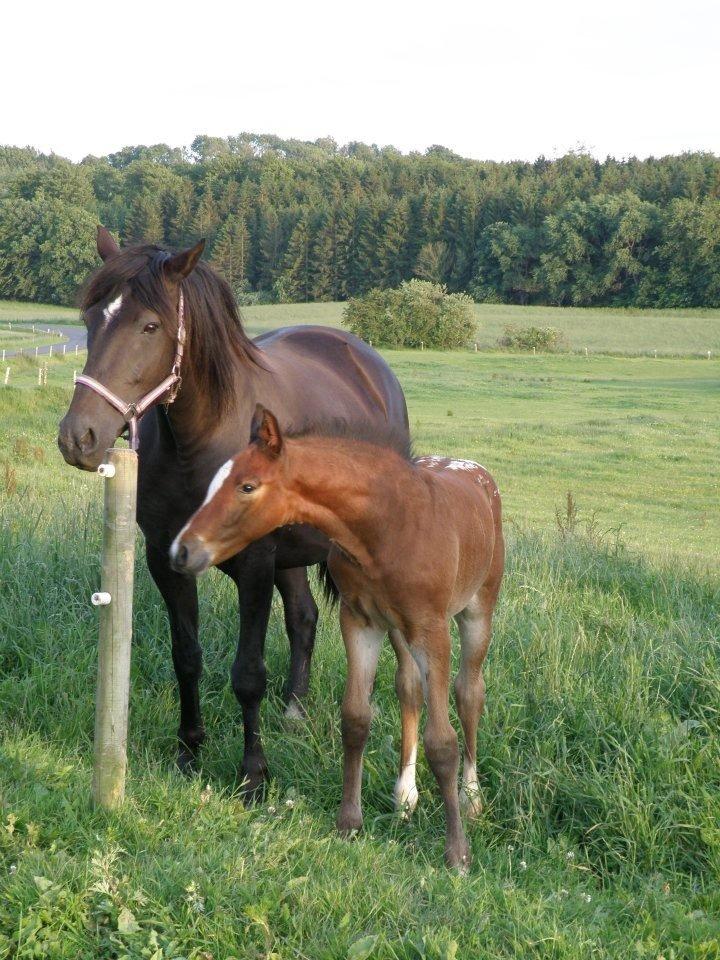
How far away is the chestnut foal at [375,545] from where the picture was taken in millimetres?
3311

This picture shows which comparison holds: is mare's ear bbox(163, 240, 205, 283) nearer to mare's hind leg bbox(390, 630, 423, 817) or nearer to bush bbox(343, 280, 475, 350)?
mare's hind leg bbox(390, 630, 423, 817)

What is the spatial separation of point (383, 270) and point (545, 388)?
52.0m

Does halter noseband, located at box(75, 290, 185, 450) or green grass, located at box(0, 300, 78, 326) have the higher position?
green grass, located at box(0, 300, 78, 326)

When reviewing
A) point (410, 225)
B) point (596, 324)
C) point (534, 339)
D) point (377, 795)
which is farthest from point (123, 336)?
point (410, 225)

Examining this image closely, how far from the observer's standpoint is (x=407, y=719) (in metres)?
4.16

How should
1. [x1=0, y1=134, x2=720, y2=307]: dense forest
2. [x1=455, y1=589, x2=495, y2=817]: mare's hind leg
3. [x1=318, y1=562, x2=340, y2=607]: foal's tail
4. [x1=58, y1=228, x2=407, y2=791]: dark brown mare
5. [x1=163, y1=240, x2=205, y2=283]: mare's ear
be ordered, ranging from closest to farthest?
[x1=58, y1=228, x2=407, y2=791]: dark brown mare
[x1=163, y1=240, x2=205, y2=283]: mare's ear
[x1=455, y1=589, x2=495, y2=817]: mare's hind leg
[x1=318, y1=562, x2=340, y2=607]: foal's tail
[x1=0, y1=134, x2=720, y2=307]: dense forest

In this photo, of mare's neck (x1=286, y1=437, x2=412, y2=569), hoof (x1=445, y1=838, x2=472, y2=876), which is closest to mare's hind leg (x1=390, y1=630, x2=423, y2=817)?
hoof (x1=445, y1=838, x2=472, y2=876)

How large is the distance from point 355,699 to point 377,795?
0.64 meters

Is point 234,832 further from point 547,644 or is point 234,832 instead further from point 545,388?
point 545,388

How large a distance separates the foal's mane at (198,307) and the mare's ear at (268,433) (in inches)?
40.1

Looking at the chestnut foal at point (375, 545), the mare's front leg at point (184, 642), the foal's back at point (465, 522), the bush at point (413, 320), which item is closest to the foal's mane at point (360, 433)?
the chestnut foal at point (375, 545)

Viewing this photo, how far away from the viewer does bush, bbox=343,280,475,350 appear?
185 ft

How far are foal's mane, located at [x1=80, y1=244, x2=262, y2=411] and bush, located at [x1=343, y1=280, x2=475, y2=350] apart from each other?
5200cm

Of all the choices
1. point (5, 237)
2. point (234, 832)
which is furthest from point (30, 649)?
point (5, 237)
